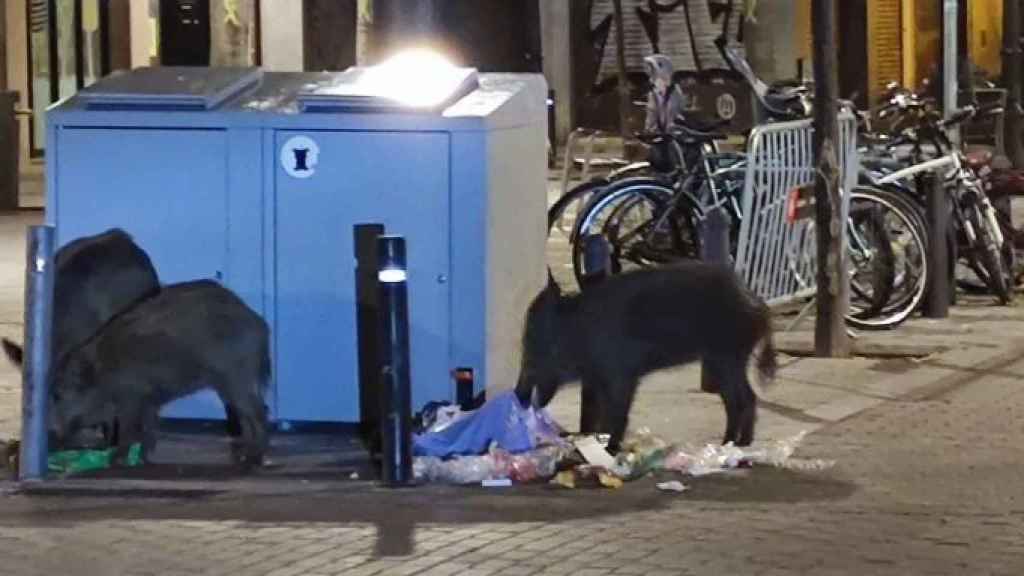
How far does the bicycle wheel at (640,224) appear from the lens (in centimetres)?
1345

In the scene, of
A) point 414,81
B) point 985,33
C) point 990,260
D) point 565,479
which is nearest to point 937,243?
point 990,260

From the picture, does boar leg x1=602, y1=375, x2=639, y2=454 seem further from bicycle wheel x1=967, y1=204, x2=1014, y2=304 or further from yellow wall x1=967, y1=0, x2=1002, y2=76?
yellow wall x1=967, y1=0, x2=1002, y2=76

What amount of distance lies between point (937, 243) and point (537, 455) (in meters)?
4.90

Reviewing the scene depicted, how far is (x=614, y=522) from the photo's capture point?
7711 millimetres

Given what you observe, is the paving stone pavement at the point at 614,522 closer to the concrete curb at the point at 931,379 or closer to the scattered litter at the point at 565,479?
the scattered litter at the point at 565,479

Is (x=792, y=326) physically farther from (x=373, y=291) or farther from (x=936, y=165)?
(x=373, y=291)

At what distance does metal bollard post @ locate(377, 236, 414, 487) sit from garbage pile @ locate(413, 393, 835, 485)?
0.28m

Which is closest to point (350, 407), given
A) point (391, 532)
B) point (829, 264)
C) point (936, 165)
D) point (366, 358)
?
point (366, 358)

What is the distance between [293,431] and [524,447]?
128cm

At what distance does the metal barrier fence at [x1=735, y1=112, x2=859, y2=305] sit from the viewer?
11930 millimetres

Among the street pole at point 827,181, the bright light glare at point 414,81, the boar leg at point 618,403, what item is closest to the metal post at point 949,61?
the street pole at point 827,181

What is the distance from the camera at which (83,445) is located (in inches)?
348

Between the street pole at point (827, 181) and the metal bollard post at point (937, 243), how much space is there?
1.39 meters

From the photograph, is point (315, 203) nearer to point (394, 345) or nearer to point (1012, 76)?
point (394, 345)
